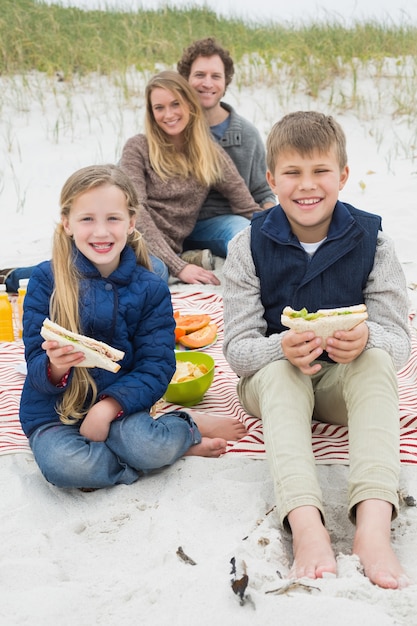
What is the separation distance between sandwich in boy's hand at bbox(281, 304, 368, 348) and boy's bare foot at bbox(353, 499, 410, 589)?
0.54 metres

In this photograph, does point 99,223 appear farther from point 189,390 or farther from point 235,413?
point 235,413

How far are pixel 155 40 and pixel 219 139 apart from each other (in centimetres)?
520

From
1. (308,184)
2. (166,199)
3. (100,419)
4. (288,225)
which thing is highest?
(308,184)

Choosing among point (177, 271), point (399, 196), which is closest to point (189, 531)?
point (177, 271)

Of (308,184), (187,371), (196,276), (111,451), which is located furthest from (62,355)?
(196,276)

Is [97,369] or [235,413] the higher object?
[97,369]

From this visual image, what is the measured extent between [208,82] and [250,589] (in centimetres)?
374

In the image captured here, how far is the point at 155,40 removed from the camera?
950 cm

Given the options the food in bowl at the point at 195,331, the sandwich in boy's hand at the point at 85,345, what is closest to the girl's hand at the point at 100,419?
the sandwich in boy's hand at the point at 85,345

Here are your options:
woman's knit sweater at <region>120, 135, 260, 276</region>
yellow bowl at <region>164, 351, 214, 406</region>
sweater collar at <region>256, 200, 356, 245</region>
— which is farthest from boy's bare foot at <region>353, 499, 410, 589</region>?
woman's knit sweater at <region>120, 135, 260, 276</region>

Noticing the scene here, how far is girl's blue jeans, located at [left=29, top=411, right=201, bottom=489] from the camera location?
237 centimetres

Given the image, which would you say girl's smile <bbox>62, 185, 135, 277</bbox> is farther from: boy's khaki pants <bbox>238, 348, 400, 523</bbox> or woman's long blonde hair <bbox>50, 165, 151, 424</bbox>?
boy's khaki pants <bbox>238, 348, 400, 523</bbox>

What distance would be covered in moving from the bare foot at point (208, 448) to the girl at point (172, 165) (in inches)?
85.1

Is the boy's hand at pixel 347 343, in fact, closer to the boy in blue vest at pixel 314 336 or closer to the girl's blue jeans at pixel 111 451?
the boy in blue vest at pixel 314 336
